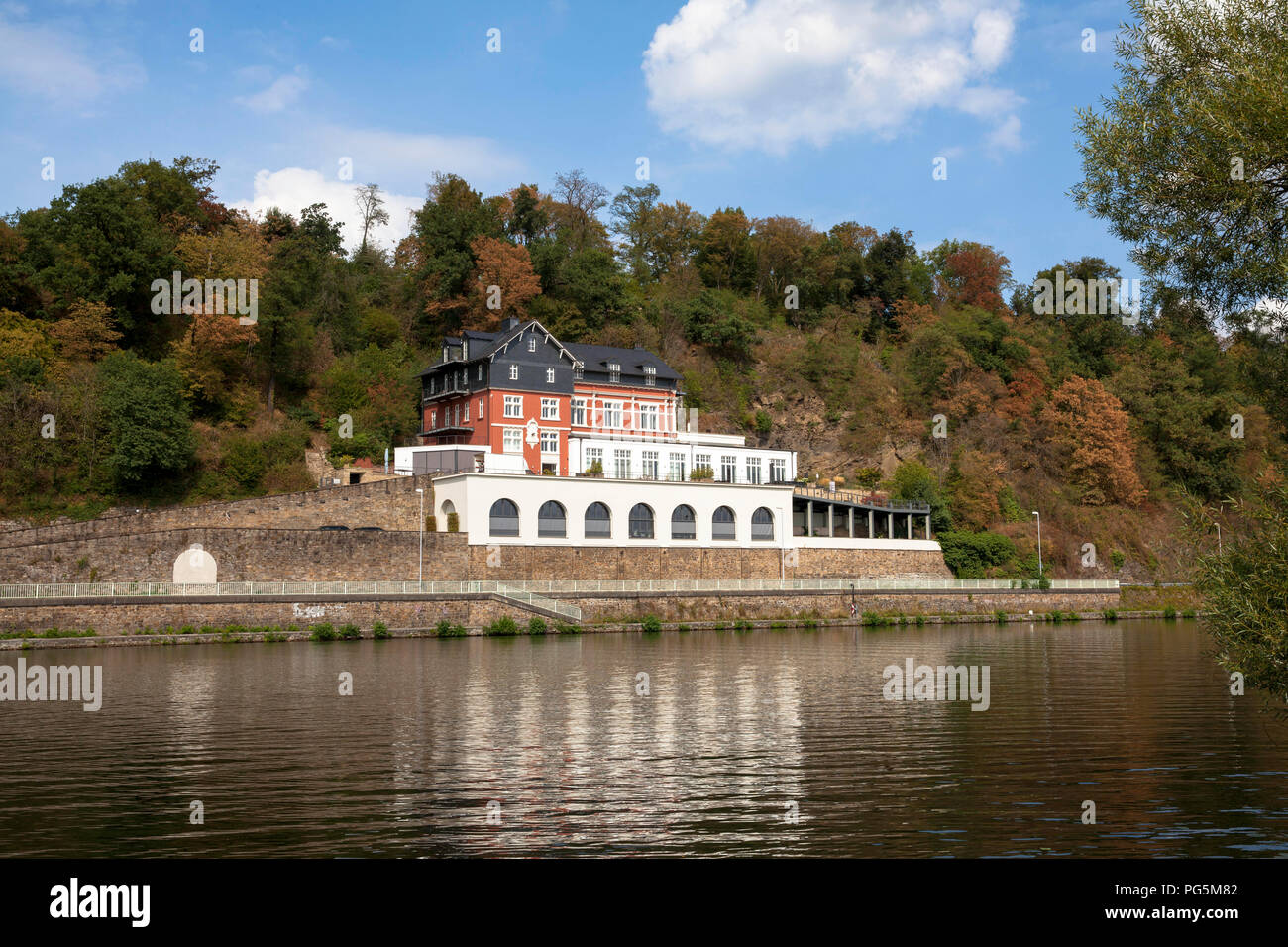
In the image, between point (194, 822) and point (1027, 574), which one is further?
point (1027, 574)

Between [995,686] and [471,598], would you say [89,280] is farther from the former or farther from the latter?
[995,686]

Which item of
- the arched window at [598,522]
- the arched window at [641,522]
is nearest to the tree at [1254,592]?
the arched window at [598,522]

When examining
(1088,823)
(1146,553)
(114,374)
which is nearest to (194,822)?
(1088,823)

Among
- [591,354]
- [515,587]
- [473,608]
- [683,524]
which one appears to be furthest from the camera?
[591,354]

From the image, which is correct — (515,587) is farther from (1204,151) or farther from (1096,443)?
(1096,443)

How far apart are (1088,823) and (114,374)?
57.4 m

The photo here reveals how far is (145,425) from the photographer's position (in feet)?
181

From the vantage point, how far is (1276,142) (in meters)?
13.9

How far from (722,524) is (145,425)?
31.6 m

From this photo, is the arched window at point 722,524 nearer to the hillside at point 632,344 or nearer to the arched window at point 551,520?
the arched window at point 551,520

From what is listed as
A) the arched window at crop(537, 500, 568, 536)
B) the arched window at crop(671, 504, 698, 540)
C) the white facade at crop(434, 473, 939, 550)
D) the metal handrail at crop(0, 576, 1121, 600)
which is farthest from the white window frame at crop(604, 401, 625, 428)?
the metal handrail at crop(0, 576, 1121, 600)

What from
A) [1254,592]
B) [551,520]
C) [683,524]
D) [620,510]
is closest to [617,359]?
[683,524]

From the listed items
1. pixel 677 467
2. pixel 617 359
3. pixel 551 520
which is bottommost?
pixel 551 520
